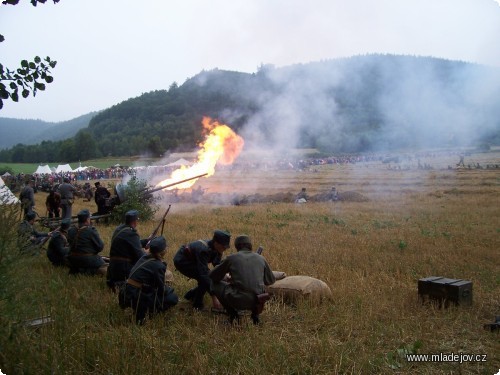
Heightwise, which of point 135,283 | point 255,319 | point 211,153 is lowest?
point 255,319

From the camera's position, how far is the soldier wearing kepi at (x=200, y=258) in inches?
267

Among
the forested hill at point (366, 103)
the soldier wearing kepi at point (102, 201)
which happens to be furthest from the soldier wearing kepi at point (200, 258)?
the forested hill at point (366, 103)

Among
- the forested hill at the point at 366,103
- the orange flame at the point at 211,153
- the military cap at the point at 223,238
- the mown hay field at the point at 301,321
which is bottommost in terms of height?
the mown hay field at the point at 301,321

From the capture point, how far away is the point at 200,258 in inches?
270

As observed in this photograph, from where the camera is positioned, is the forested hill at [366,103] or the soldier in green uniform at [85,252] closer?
the soldier in green uniform at [85,252]

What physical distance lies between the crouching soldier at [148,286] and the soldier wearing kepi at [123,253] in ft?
4.44

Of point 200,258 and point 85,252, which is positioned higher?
point 200,258

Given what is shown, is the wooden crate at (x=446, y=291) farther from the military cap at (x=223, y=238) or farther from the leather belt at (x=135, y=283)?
the leather belt at (x=135, y=283)

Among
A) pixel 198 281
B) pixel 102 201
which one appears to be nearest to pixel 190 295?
pixel 198 281

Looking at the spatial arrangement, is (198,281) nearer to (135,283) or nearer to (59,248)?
(135,283)

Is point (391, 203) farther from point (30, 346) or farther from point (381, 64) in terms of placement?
point (30, 346)

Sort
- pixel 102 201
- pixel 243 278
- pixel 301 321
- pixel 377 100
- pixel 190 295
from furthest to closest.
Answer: pixel 377 100 < pixel 102 201 < pixel 190 295 < pixel 301 321 < pixel 243 278

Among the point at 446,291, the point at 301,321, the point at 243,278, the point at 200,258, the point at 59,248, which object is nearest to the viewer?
the point at 243,278

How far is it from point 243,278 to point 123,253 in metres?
2.62
